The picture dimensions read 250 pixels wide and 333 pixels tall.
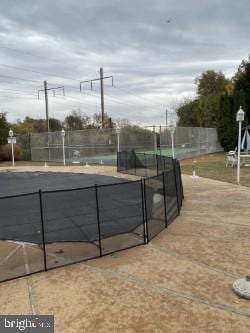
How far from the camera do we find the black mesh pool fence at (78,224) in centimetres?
648

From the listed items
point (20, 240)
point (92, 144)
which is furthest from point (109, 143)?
point (20, 240)

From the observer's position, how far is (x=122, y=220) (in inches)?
340

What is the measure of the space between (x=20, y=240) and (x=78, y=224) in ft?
4.68

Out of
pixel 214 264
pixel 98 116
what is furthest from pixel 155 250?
pixel 98 116

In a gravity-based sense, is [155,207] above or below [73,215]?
above

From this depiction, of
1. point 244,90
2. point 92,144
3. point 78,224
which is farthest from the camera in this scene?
point 244,90

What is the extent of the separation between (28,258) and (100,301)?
2209 mm

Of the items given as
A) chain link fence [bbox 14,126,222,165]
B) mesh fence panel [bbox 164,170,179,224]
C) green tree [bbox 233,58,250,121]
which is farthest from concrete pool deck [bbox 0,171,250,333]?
green tree [bbox 233,58,250,121]

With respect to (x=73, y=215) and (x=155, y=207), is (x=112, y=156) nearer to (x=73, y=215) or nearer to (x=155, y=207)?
(x=73, y=215)

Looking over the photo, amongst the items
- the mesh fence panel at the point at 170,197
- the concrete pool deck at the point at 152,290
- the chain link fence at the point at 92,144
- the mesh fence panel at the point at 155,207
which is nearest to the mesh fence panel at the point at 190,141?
the chain link fence at the point at 92,144

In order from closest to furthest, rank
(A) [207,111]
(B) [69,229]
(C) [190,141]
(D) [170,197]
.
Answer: (B) [69,229]
(D) [170,197]
(C) [190,141]
(A) [207,111]

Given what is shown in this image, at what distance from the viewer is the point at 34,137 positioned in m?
35.8

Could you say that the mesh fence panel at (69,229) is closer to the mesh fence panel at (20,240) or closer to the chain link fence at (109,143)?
the mesh fence panel at (20,240)

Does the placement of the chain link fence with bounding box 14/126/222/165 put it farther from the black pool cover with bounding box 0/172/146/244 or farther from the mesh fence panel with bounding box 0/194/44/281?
the mesh fence panel with bounding box 0/194/44/281
